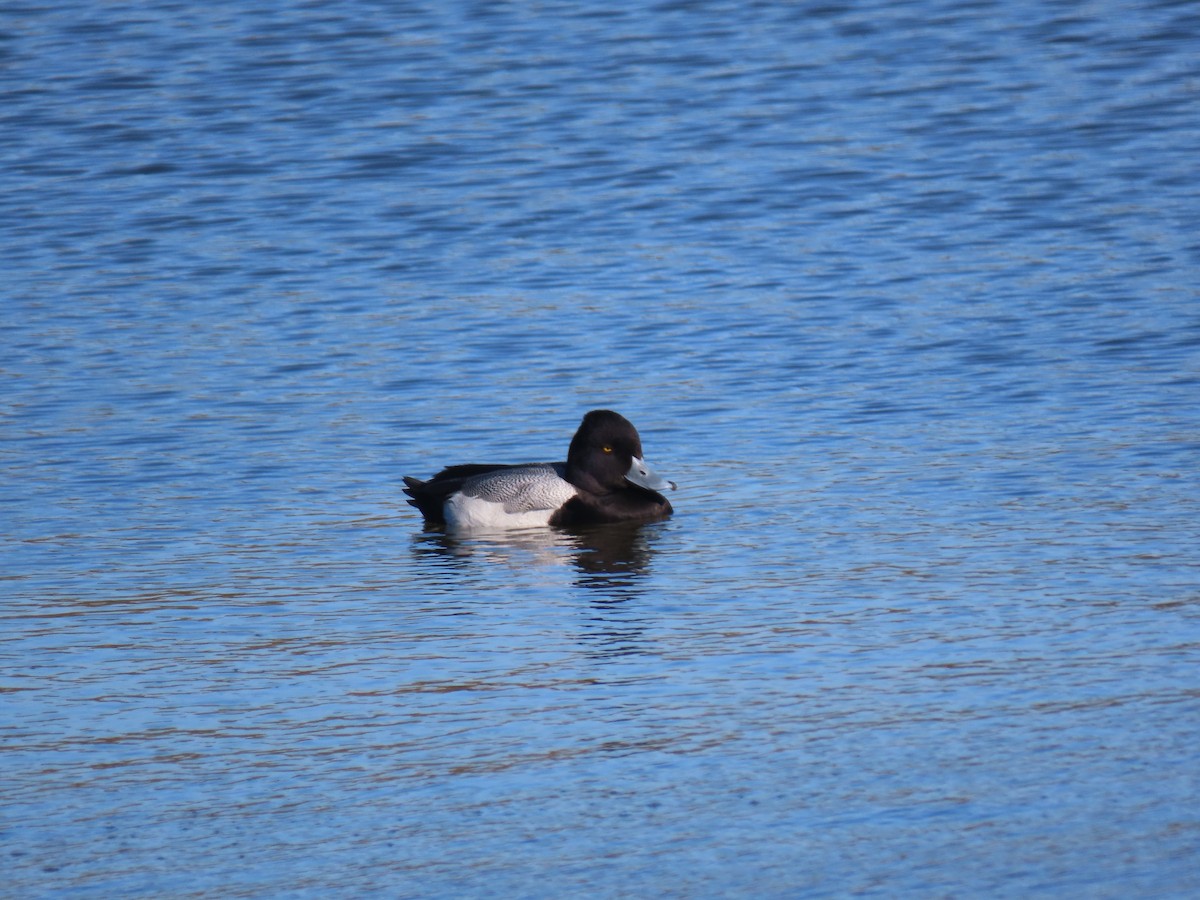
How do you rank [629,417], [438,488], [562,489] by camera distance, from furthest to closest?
[629,417], [562,489], [438,488]

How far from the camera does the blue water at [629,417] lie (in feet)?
20.8

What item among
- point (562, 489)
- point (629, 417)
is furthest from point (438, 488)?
point (629, 417)

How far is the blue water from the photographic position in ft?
20.8

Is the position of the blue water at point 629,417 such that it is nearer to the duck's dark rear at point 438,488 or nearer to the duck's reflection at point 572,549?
the duck's reflection at point 572,549

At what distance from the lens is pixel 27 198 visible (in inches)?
757

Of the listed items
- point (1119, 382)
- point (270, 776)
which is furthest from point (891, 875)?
point (1119, 382)

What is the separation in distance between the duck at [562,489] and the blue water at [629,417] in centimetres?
23

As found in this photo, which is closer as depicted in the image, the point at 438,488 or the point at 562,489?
the point at 438,488

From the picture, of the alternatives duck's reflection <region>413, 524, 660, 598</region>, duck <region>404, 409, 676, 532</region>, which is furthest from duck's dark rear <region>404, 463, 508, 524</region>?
duck's reflection <region>413, 524, 660, 598</region>

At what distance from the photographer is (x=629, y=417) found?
41.4 ft

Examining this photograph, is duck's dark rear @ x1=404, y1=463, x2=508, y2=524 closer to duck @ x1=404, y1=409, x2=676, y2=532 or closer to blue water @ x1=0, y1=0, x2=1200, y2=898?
duck @ x1=404, y1=409, x2=676, y2=532

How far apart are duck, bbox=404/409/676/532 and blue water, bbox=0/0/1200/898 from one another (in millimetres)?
230

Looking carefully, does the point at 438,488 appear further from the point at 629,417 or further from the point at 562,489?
the point at 629,417

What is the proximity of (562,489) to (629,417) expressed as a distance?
4.88 ft
